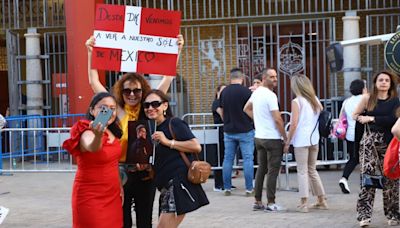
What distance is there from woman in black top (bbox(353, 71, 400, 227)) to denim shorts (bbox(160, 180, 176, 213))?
122 inches

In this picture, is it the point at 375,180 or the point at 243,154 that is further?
the point at 243,154

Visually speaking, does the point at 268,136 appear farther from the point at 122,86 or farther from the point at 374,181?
the point at 122,86

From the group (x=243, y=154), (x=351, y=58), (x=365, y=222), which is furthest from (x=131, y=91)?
(x=351, y=58)

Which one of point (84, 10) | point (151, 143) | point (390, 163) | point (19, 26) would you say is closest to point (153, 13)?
point (151, 143)

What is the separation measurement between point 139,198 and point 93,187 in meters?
0.93

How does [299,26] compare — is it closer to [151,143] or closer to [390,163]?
[390,163]

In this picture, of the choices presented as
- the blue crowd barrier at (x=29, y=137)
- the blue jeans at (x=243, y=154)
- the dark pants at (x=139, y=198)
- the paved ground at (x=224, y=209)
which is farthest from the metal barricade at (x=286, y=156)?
the dark pants at (x=139, y=198)

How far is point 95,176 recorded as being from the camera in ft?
17.8

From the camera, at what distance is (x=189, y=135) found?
5824 millimetres

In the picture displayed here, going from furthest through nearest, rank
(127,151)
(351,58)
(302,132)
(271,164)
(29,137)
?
(351,58) → (29,137) → (271,164) → (302,132) → (127,151)

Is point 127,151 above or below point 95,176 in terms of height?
above

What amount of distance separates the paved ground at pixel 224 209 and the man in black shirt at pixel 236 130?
0.34 m

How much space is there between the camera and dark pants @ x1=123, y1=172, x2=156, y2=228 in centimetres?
621

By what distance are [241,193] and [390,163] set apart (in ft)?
13.6
